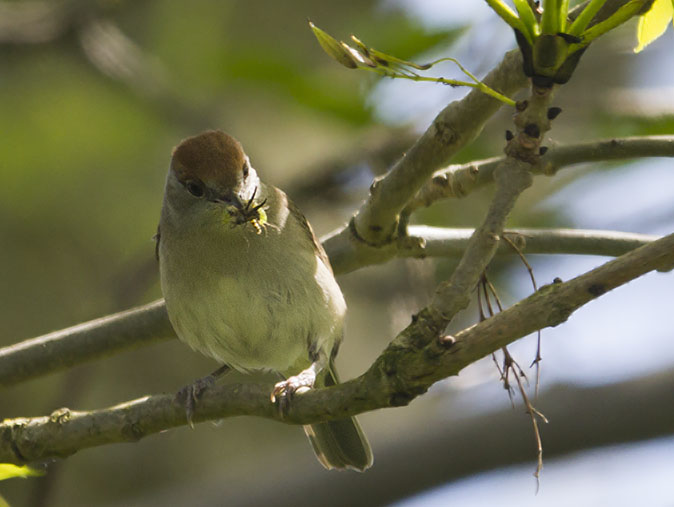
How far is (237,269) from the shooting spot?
439cm

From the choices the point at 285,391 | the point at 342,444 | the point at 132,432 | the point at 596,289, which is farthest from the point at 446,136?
the point at 342,444

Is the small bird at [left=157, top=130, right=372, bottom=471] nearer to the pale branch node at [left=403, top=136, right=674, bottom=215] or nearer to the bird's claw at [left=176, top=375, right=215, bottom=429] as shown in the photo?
the bird's claw at [left=176, top=375, right=215, bottom=429]

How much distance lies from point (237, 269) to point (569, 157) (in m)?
1.73

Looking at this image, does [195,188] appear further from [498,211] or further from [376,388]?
[498,211]

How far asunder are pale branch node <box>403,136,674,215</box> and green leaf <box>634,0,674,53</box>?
2.32ft

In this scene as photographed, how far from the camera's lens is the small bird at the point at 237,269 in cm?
439

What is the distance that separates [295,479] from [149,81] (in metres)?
3.12

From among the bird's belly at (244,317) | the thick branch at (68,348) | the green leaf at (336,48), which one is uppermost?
the bird's belly at (244,317)

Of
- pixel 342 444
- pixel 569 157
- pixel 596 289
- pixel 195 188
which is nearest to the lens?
pixel 596 289

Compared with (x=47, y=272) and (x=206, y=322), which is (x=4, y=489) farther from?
(x=206, y=322)

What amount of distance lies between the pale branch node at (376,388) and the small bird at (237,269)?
644 mm

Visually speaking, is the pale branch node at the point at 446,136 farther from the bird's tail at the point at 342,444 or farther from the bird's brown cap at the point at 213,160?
the bird's tail at the point at 342,444

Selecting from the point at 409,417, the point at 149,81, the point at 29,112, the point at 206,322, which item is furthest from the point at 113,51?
the point at 409,417

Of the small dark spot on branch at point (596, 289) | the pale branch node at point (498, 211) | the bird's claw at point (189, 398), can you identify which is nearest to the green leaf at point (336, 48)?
the pale branch node at point (498, 211)
